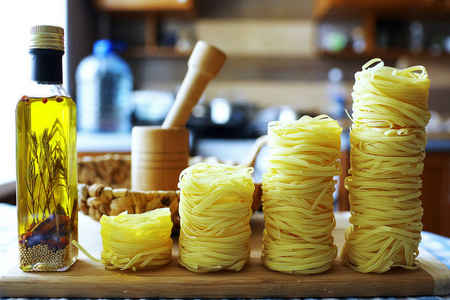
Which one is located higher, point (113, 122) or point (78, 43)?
point (78, 43)

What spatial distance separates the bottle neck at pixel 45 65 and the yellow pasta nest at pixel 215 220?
211 mm

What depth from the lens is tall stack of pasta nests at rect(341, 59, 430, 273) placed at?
498 mm

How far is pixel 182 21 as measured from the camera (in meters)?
2.73

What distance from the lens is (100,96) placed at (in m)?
2.25

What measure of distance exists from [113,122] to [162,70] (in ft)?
2.13

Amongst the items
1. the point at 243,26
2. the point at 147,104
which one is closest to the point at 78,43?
the point at 147,104

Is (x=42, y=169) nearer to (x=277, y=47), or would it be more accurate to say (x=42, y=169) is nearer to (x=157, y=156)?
(x=157, y=156)

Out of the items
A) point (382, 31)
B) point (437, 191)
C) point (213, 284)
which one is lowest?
point (437, 191)

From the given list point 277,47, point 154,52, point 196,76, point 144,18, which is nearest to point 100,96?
point 154,52

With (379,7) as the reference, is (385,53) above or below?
below

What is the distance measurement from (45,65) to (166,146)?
255 mm

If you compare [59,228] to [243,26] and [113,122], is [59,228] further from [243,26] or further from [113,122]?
[243,26]

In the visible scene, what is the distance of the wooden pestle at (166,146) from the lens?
27.6 inches

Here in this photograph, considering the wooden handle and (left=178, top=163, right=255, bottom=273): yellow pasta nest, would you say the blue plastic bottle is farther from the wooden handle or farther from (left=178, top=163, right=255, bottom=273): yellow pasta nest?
(left=178, top=163, right=255, bottom=273): yellow pasta nest
